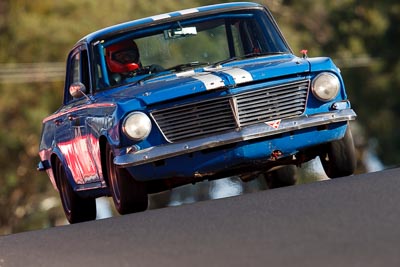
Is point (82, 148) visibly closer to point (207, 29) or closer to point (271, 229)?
point (207, 29)

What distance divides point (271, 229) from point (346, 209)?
0.56 meters

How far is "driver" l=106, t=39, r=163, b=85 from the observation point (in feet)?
39.5

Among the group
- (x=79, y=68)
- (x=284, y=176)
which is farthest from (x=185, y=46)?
(x=284, y=176)

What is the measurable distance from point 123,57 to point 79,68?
2.28ft

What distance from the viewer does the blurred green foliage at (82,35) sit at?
45031mm

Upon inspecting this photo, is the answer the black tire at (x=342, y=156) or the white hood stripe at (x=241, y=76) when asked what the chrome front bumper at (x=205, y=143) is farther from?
the black tire at (x=342, y=156)

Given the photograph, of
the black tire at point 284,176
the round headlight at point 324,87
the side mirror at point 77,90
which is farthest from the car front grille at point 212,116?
the black tire at point 284,176

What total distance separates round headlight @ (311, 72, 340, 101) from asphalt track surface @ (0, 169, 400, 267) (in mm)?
1249

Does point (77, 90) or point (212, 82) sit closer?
point (212, 82)

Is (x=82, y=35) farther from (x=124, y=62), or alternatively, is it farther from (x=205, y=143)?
(x=205, y=143)

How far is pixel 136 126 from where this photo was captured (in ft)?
36.0

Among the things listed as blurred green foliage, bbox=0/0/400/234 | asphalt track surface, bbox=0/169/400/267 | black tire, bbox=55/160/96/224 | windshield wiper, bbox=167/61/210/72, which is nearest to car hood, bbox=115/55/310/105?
windshield wiper, bbox=167/61/210/72

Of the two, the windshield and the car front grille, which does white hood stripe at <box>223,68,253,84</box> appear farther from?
the windshield

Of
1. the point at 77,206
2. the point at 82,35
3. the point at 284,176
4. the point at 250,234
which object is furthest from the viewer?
the point at 82,35
